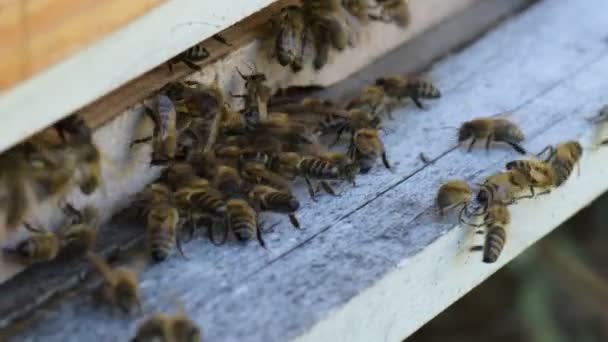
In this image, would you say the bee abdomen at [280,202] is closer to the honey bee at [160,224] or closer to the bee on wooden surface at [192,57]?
the honey bee at [160,224]

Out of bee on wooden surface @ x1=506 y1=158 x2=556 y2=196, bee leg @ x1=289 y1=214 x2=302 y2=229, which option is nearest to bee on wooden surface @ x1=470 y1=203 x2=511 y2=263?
bee on wooden surface @ x1=506 y1=158 x2=556 y2=196

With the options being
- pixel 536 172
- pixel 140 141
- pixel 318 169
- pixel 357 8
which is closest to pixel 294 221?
pixel 318 169

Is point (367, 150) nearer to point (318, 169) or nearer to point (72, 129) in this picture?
point (318, 169)

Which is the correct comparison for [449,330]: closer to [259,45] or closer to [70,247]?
[259,45]

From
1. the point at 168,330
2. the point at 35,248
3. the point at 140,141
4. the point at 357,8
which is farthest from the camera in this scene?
the point at 357,8

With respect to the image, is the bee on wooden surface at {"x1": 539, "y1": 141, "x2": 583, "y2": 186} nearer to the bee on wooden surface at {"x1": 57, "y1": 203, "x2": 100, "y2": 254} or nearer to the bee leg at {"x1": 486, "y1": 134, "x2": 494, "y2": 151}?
the bee leg at {"x1": 486, "y1": 134, "x2": 494, "y2": 151}

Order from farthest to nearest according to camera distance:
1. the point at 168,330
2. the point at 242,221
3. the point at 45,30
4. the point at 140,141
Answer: the point at 140,141 < the point at 242,221 < the point at 168,330 < the point at 45,30
